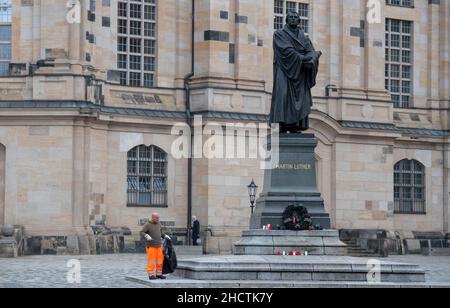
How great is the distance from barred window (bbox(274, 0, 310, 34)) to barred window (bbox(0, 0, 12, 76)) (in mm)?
11653

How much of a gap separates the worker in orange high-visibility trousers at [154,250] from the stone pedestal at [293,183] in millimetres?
2567

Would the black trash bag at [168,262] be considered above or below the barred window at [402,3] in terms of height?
below

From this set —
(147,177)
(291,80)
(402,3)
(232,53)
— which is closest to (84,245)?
(147,177)

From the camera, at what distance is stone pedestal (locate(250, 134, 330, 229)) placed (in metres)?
35.8

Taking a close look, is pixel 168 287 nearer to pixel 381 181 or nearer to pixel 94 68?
pixel 94 68

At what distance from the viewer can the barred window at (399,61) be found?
6438cm

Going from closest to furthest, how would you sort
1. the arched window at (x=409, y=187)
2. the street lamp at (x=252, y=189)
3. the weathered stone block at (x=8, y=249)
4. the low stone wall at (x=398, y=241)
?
the weathered stone block at (x=8, y=249)
the street lamp at (x=252, y=189)
the low stone wall at (x=398, y=241)
the arched window at (x=409, y=187)

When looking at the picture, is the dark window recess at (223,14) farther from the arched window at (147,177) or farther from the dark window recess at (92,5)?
the arched window at (147,177)

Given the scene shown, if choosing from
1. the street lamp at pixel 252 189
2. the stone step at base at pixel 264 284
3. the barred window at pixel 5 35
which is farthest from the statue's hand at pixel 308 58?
the barred window at pixel 5 35

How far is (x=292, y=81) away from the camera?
120 feet

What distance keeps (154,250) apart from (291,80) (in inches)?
222

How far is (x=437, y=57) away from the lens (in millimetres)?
65688

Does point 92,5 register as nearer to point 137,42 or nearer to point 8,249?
point 137,42
